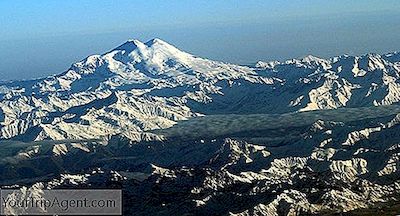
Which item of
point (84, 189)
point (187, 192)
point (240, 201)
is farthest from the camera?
point (84, 189)

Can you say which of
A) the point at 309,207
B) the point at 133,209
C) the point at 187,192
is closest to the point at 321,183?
the point at 309,207

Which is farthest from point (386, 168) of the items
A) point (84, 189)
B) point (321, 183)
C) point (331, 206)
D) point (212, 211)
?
point (84, 189)

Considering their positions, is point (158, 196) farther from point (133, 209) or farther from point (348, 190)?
point (348, 190)

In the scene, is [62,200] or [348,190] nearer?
[348,190]

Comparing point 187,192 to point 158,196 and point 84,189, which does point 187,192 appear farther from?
point 84,189

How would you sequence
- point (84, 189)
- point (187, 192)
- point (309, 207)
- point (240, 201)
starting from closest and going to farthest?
point (309, 207) < point (240, 201) < point (187, 192) < point (84, 189)

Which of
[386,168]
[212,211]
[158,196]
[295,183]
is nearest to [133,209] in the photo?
[158,196]

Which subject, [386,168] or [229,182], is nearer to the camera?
[229,182]

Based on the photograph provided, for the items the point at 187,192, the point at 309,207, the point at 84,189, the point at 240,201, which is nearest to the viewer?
the point at 309,207

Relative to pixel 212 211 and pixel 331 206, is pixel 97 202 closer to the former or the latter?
pixel 212 211
